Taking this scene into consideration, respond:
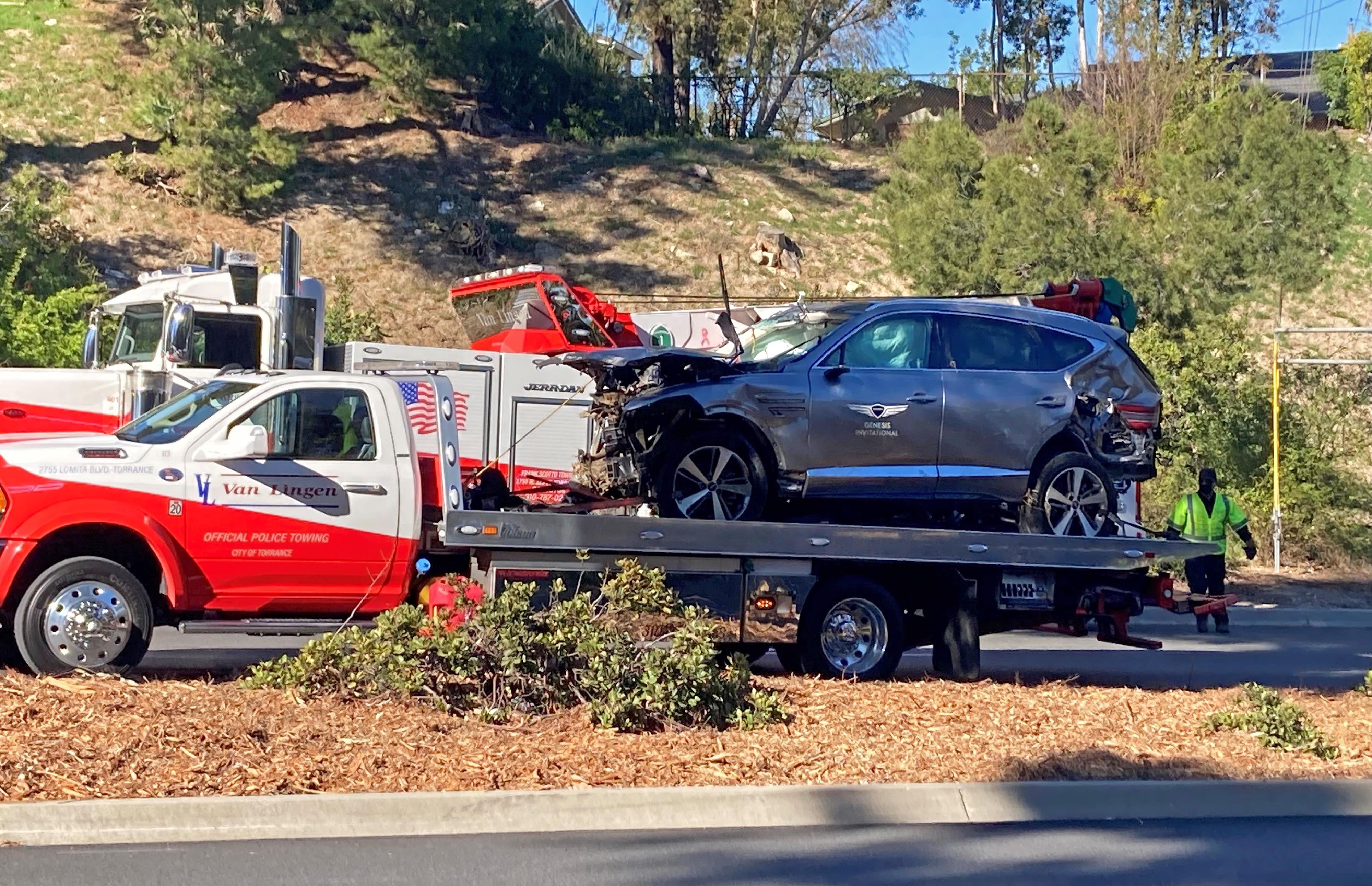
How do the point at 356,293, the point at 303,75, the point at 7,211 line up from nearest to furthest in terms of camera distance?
the point at 7,211, the point at 356,293, the point at 303,75

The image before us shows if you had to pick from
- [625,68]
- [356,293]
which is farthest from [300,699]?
[625,68]

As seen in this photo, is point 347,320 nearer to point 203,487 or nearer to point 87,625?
point 203,487

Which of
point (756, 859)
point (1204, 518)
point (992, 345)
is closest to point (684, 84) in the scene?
point (1204, 518)

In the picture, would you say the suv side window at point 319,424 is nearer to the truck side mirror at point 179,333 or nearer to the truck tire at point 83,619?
the truck tire at point 83,619

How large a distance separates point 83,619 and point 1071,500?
6772mm

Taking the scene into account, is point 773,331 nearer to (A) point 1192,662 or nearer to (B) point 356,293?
(A) point 1192,662

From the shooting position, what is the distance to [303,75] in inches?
1550

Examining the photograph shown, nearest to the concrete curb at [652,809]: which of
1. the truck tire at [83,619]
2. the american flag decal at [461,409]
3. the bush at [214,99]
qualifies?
the truck tire at [83,619]

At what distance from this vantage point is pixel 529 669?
8188mm

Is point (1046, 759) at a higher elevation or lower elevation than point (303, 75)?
lower

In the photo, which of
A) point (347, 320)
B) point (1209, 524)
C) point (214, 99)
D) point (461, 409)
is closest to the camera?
point (461, 409)

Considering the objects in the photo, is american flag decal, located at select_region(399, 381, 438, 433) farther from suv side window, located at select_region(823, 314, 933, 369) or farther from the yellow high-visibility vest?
the yellow high-visibility vest

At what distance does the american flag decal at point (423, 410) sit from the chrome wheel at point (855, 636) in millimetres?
2990

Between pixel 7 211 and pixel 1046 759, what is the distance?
21.5 meters
